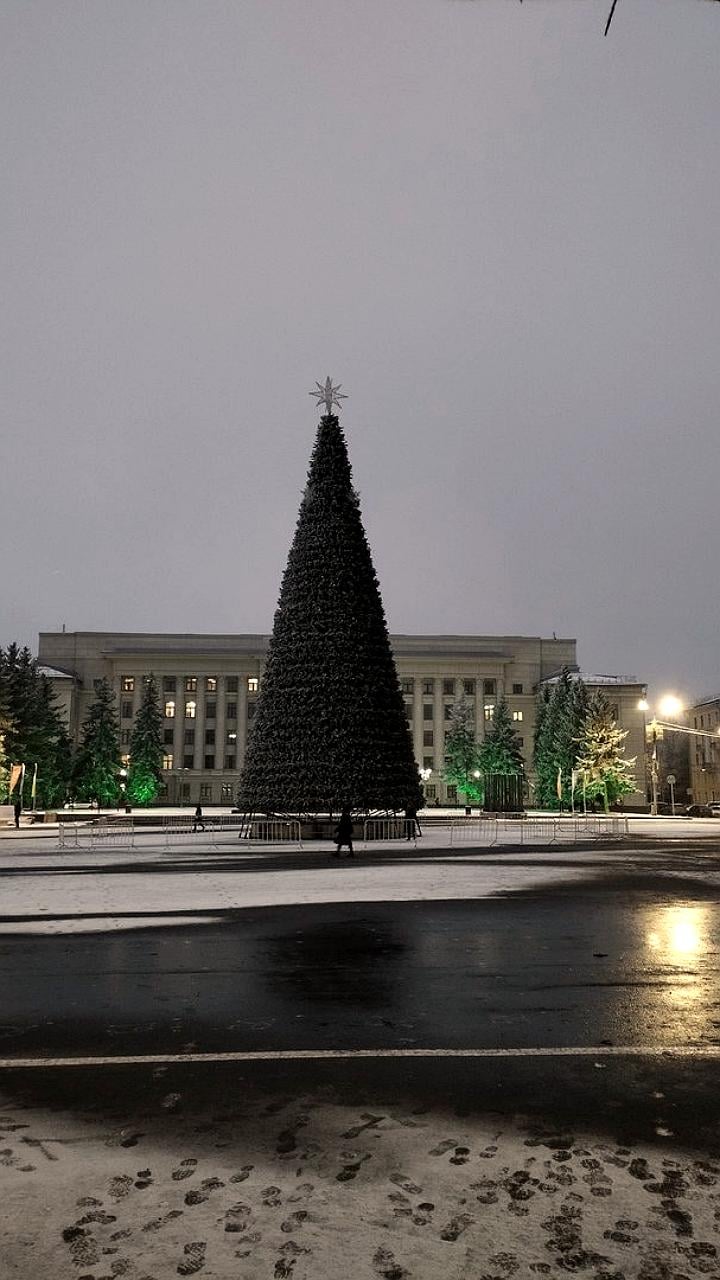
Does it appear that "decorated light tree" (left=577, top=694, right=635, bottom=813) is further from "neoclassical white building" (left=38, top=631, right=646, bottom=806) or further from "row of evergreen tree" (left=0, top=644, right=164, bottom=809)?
"row of evergreen tree" (left=0, top=644, right=164, bottom=809)

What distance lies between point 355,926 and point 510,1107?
752 cm

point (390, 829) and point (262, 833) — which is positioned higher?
point (390, 829)

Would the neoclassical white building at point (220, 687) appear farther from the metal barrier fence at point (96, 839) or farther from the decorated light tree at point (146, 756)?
the metal barrier fence at point (96, 839)

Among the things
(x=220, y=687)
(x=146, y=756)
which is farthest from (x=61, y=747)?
(x=220, y=687)

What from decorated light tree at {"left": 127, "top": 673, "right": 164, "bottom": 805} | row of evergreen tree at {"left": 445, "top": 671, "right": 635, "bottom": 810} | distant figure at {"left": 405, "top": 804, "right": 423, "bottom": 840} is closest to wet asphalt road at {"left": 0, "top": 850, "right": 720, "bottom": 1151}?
distant figure at {"left": 405, "top": 804, "right": 423, "bottom": 840}

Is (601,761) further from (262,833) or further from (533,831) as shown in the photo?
(262,833)

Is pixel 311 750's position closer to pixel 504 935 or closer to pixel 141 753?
pixel 504 935

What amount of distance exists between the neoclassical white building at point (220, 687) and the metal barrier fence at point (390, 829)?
73298 millimetres

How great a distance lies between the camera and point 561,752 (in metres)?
78.4

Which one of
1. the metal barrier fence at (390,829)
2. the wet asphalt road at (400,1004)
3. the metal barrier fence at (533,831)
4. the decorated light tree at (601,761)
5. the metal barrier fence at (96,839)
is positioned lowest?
the metal barrier fence at (96,839)

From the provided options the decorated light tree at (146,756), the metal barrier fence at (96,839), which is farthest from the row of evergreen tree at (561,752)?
the decorated light tree at (146,756)

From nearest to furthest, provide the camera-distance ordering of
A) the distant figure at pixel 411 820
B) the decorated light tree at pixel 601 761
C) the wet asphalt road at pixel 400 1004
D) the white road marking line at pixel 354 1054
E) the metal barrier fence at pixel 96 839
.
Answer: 1. the wet asphalt road at pixel 400 1004
2. the white road marking line at pixel 354 1054
3. the metal barrier fence at pixel 96 839
4. the distant figure at pixel 411 820
5. the decorated light tree at pixel 601 761

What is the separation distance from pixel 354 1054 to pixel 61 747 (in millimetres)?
73632

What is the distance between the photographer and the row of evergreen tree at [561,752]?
71.9m
